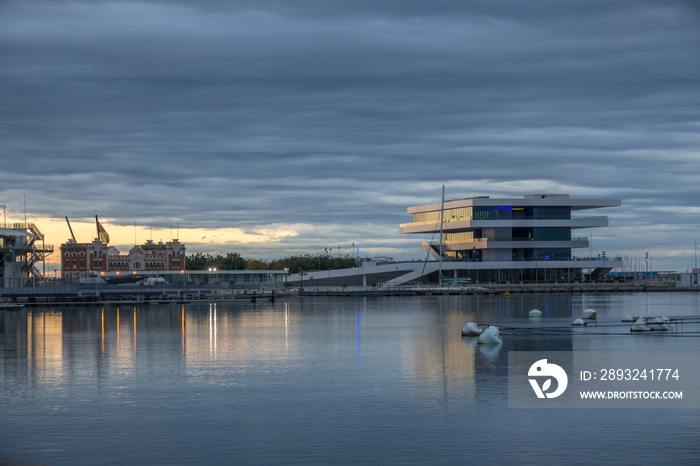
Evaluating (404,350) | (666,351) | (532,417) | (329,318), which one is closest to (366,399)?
(532,417)

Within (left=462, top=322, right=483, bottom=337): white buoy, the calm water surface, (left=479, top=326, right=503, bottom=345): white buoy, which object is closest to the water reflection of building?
the calm water surface

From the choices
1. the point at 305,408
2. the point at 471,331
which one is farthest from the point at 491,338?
the point at 305,408

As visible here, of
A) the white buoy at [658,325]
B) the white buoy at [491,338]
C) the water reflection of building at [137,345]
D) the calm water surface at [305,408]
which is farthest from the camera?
the white buoy at [658,325]

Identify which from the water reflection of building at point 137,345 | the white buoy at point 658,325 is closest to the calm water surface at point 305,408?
the water reflection of building at point 137,345

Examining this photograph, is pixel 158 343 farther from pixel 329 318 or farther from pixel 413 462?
pixel 413 462

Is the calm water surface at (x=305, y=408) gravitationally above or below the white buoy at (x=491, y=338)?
below

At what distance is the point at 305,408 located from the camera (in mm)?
35000

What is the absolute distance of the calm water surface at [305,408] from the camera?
27.1m

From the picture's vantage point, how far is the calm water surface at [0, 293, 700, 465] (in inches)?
1066

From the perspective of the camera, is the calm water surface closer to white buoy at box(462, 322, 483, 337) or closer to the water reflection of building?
the water reflection of building

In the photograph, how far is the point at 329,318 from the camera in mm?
99688

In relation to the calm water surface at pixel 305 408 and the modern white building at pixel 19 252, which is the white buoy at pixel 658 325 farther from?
the modern white building at pixel 19 252

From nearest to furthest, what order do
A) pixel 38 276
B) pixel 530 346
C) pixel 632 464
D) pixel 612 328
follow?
pixel 632 464
pixel 530 346
pixel 612 328
pixel 38 276

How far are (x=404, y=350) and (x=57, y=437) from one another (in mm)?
32259
